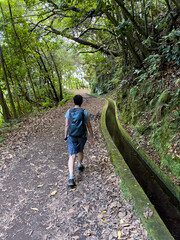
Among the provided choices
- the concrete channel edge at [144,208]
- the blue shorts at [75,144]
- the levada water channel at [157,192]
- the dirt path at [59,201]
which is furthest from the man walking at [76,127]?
the levada water channel at [157,192]

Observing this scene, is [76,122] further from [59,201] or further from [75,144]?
[59,201]

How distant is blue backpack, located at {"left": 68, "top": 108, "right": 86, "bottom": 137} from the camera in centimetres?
322

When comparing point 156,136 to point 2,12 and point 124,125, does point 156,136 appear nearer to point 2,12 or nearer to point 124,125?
point 124,125

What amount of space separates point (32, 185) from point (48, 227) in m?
1.35

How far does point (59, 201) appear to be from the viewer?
3.11m

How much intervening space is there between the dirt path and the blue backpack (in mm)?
1273

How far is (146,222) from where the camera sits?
2303 millimetres

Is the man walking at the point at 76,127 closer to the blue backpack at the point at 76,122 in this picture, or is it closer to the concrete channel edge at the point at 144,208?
the blue backpack at the point at 76,122

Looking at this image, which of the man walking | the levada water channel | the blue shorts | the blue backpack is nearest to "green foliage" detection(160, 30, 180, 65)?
the levada water channel

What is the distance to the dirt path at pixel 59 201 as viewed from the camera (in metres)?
2.42

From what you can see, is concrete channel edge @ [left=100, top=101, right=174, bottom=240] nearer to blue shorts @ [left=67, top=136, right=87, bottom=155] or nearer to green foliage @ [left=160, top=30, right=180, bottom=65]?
blue shorts @ [left=67, top=136, right=87, bottom=155]

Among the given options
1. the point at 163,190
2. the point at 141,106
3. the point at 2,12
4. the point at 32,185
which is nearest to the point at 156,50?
the point at 141,106

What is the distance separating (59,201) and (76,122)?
1.69m

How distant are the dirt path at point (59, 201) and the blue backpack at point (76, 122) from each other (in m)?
1.27
